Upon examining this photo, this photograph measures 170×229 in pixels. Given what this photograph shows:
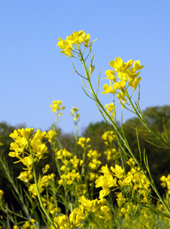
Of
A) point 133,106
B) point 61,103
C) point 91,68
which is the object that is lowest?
point 133,106

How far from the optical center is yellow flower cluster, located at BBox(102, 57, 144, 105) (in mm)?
1224

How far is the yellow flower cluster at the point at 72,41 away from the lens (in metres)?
1.35

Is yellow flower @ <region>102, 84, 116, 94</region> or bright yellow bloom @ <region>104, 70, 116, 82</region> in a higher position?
bright yellow bloom @ <region>104, 70, 116, 82</region>

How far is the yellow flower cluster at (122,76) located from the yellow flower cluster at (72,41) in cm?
22

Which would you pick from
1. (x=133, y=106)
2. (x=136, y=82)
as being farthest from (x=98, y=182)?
(x=136, y=82)

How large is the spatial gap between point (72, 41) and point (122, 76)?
0.32 m

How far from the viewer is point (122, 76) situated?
4.09ft

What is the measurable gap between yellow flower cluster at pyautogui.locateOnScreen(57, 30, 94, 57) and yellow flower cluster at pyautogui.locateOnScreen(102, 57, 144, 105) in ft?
0.73

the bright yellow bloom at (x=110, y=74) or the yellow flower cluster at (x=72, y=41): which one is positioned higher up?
the yellow flower cluster at (x=72, y=41)

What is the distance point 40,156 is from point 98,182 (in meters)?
0.29

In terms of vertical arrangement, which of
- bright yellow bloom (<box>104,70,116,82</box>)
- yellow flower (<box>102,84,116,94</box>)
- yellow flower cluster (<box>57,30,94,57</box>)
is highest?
yellow flower cluster (<box>57,30,94,57</box>)

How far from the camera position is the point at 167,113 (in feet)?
64.4

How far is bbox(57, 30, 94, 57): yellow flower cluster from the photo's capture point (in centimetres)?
135

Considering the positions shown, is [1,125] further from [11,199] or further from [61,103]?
[61,103]
